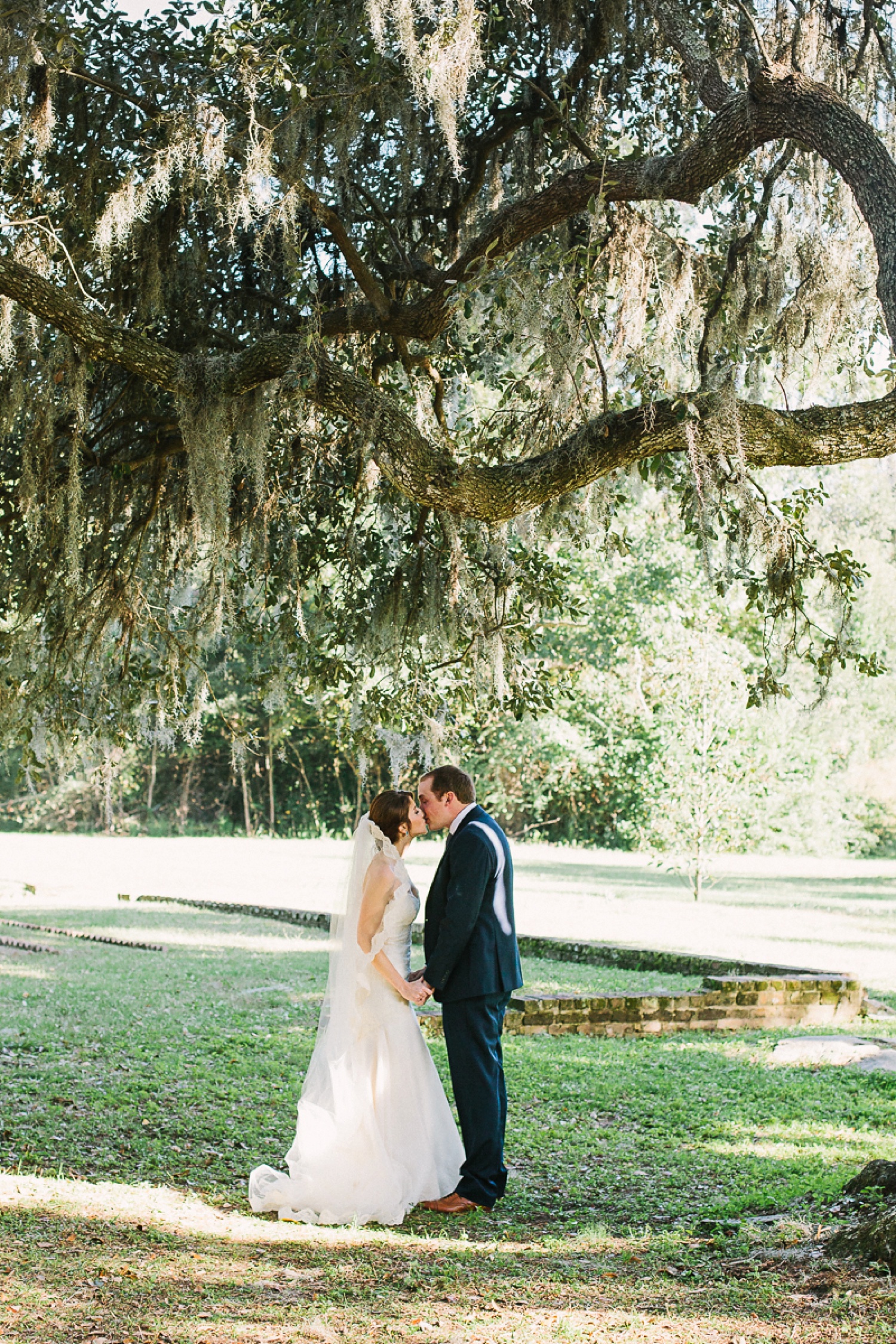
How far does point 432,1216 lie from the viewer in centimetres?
471

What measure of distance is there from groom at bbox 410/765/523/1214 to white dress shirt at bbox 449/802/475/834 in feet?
0.04

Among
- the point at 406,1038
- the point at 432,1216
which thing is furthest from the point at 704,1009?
the point at 432,1216

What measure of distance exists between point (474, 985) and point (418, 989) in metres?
0.26

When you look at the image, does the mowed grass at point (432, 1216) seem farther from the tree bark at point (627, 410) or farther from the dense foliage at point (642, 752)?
the dense foliage at point (642, 752)

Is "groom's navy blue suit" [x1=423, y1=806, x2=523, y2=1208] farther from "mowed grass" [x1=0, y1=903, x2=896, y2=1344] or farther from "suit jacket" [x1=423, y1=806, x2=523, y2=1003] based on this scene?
"mowed grass" [x1=0, y1=903, x2=896, y2=1344]

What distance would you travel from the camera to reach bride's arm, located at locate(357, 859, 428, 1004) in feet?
16.4

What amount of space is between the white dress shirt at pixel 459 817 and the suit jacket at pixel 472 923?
0.02 metres

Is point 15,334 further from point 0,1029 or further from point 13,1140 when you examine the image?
point 0,1029

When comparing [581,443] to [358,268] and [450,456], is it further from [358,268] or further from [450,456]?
[358,268]

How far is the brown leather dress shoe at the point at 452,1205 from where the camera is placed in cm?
472

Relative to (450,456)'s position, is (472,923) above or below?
below

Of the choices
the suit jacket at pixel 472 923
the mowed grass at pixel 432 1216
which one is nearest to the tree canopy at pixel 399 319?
the suit jacket at pixel 472 923

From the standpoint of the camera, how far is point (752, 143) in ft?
15.7

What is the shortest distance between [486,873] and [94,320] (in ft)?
8.95
